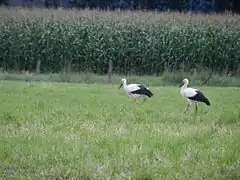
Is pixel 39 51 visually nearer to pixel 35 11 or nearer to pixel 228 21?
pixel 35 11

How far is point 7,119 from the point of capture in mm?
11336

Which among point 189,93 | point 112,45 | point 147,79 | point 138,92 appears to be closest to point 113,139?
point 189,93

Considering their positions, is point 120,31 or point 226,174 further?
point 120,31

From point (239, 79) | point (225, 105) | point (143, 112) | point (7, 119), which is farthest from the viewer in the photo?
point (239, 79)

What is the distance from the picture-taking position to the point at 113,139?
29.9 feet

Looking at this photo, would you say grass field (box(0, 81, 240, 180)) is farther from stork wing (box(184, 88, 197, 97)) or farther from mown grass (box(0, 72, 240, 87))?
mown grass (box(0, 72, 240, 87))

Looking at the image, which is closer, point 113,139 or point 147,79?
point 113,139

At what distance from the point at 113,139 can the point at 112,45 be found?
17.4 metres

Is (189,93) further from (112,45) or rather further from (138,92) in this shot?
(112,45)

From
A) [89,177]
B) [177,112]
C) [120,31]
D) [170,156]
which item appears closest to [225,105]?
[177,112]

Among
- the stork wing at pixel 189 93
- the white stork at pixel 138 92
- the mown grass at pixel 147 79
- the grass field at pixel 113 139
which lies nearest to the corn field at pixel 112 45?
the mown grass at pixel 147 79

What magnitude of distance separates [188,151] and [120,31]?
61.6 ft

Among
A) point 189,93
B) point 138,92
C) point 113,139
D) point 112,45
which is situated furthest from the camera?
point 112,45

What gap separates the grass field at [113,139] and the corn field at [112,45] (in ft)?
34.8
